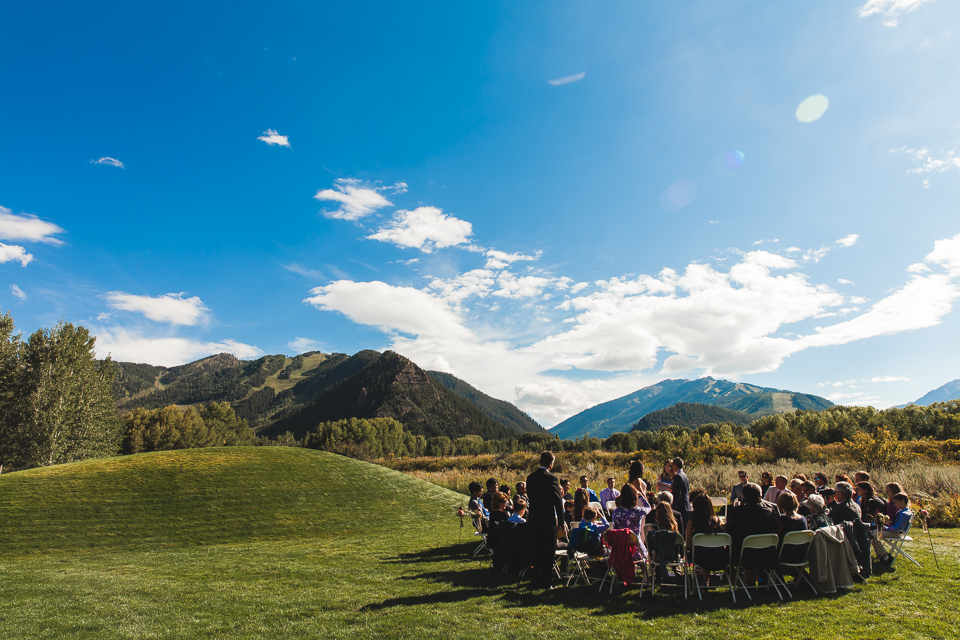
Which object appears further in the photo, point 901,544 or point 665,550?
point 901,544

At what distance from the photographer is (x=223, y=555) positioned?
14.7 m

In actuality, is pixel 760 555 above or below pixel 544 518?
below

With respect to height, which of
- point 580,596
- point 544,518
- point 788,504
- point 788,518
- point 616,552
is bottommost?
point 580,596

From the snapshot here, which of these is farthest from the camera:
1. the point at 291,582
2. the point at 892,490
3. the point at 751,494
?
the point at 291,582

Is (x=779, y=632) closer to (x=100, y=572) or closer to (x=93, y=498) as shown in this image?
(x=100, y=572)

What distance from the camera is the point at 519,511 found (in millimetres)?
9859

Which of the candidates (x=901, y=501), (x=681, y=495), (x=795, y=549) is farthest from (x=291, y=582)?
(x=901, y=501)

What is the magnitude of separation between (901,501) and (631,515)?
5.56 m

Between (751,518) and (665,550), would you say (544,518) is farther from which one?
(751,518)

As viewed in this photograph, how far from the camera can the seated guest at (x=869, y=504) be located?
8859 mm

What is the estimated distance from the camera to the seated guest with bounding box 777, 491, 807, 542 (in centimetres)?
758

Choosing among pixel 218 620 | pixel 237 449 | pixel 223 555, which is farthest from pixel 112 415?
pixel 218 620

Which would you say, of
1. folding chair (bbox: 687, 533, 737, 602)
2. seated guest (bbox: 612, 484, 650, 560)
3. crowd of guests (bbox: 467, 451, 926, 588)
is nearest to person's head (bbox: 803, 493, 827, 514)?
crowd of guests (bbox: 467, 451, 926, 588)

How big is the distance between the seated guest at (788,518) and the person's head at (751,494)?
1.97 ft
